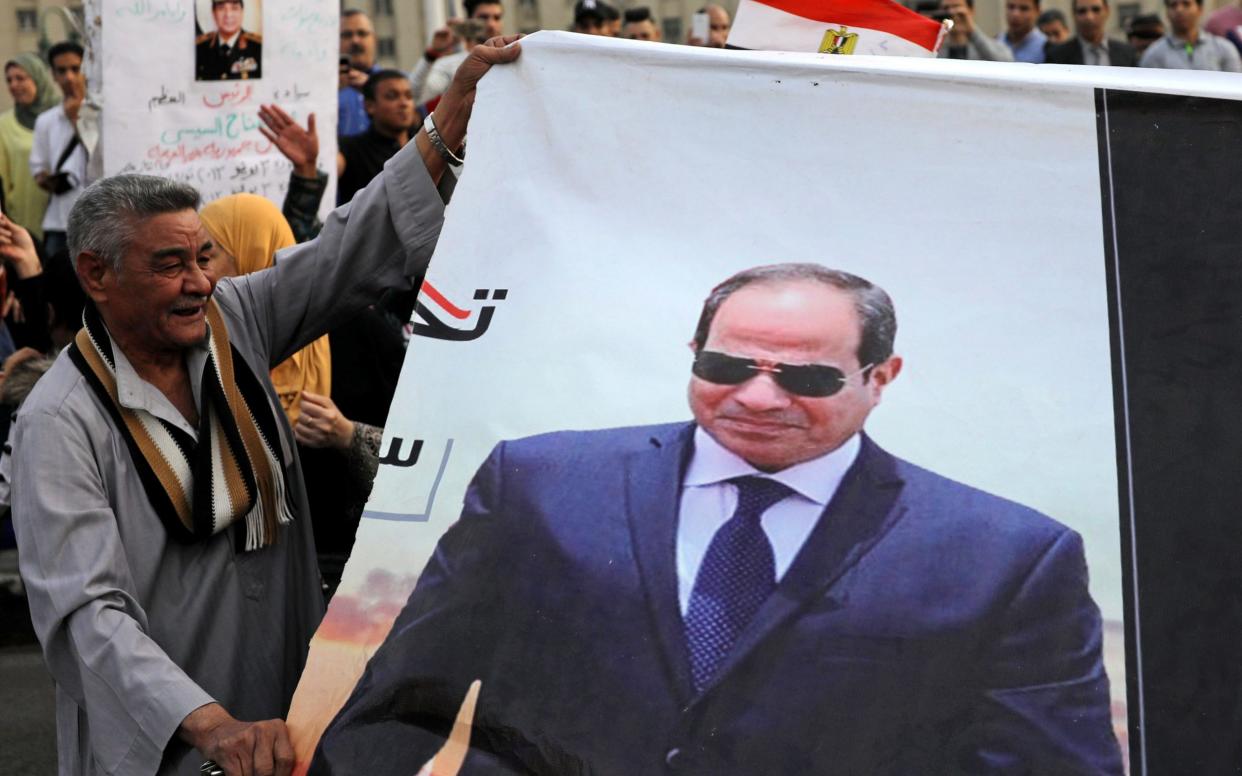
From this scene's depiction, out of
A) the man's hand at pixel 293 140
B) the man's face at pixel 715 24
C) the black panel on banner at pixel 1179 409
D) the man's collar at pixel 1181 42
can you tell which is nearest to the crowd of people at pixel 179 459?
the black panel on banner at pixel 1179 409

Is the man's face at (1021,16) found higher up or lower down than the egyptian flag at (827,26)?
lower down

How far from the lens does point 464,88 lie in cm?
273

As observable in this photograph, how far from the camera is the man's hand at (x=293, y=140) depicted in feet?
14.8

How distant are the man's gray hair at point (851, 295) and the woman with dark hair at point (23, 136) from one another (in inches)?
270

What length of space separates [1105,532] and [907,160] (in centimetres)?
55

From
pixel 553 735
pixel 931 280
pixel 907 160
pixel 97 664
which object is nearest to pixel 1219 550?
pixel 931 280

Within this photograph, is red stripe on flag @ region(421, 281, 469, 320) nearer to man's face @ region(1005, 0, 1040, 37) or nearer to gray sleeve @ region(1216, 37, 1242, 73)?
gray sleeve @ region(1216, 37, 1242, 73)

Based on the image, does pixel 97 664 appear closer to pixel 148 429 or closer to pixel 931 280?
pixel 148 429

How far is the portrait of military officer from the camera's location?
5.93 meters

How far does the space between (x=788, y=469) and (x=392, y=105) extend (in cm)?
525

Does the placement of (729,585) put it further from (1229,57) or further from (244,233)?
(1229,57)

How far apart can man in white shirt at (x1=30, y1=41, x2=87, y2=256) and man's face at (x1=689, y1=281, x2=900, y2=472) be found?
5.86 m

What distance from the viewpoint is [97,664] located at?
7.75 ft

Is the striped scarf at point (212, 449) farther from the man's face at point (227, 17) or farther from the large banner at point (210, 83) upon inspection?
the man's face at point (227, 17)
